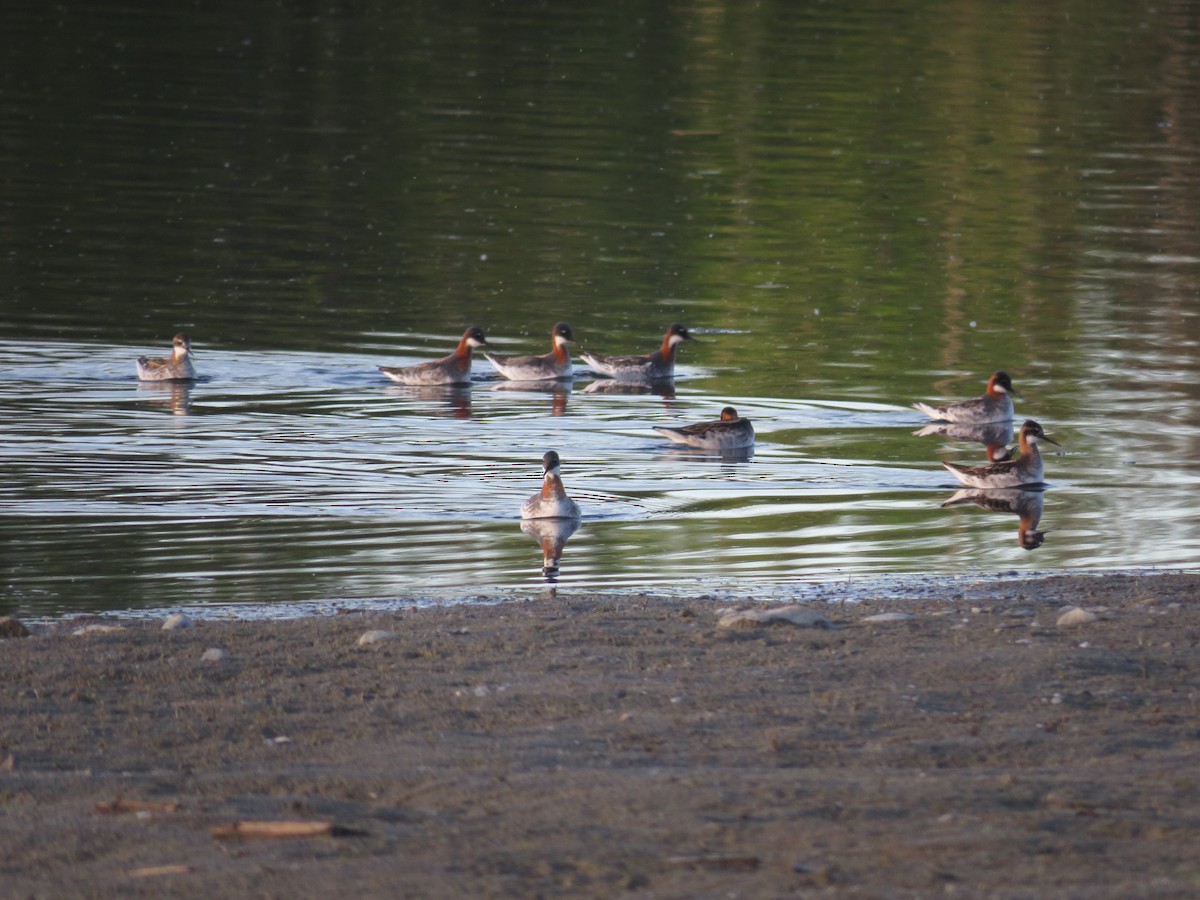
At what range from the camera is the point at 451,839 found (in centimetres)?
740

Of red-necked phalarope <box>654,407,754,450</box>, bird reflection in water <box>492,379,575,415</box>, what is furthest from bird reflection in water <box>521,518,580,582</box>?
bird reflection in water <box>492,379,575,415</box>

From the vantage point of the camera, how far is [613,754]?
8641mm

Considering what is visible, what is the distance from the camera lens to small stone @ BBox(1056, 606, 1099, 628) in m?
11.3

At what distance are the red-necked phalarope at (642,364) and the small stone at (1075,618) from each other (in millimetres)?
13001

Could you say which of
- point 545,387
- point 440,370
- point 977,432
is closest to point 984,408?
point 977,432

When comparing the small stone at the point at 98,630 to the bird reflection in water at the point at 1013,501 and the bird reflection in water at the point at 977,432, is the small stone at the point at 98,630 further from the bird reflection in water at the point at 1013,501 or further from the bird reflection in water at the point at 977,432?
the bird reflection in water at the point at 977,432

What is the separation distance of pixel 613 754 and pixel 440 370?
49.4ft

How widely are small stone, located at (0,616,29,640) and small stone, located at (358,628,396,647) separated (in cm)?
202

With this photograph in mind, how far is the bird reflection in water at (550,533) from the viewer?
48.2 feet

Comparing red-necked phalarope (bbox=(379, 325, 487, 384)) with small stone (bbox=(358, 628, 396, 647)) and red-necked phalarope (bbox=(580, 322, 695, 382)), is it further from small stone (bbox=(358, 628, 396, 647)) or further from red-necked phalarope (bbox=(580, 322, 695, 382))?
small stone (bbox=(358, 628, 396, 647))

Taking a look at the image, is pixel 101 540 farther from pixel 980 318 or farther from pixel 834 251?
pixel 834 251

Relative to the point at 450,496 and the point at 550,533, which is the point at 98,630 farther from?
the point at 450,496

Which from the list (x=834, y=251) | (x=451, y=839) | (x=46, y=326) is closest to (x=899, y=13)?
(x=834, y=251)

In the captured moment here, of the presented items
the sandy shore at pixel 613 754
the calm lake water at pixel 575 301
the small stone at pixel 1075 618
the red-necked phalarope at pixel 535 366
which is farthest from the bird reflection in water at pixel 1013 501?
the red-necked phalarope at pixel 535 366
